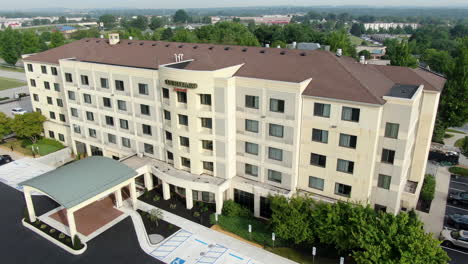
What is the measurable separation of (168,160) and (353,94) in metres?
28.5

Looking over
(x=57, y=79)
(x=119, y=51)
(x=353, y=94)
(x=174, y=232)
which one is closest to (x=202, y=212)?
(x=174, y=232)

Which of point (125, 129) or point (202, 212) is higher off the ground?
point (125, 129)

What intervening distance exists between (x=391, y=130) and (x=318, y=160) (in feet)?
29.2

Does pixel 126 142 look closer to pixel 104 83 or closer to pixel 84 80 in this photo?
pixel 104 83

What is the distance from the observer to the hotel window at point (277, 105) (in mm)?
41938

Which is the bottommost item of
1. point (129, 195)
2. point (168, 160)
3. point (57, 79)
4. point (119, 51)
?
point (129, 195)

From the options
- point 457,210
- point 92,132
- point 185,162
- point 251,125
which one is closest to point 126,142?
point 92,132

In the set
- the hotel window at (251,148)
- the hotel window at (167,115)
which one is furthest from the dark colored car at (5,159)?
the hotel window at (251,148)

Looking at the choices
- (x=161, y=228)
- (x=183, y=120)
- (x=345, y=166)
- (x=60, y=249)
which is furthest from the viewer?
(x=183, y=120)

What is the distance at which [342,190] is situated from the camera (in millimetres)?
42062

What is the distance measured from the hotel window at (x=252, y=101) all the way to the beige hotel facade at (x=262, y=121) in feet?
0.44

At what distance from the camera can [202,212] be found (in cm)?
4662

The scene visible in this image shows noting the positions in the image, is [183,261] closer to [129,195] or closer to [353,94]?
[129,195]

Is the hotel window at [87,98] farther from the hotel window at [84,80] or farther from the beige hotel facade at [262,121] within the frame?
the hotel window at [84,80]
